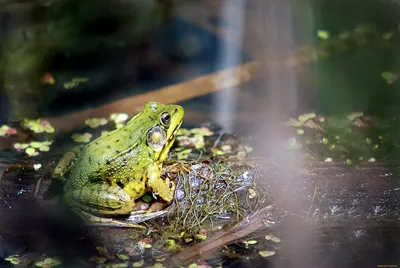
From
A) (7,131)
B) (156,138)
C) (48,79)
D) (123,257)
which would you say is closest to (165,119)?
(156,138)

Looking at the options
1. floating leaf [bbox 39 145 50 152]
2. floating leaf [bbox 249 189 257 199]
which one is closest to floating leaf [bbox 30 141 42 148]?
floating leaf [bbox 39 145 50 152]

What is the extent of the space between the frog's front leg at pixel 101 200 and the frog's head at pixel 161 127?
48 centimetres

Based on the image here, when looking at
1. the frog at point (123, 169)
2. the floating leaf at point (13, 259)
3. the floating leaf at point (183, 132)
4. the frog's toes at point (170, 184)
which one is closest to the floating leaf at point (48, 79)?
the floating leaf at point (183, 132)

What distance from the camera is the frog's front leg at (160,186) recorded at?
4344 mm

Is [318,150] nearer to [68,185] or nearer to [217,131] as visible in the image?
[217,131]

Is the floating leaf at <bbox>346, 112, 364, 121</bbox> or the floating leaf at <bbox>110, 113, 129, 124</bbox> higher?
the floating leaf at <bbox>110, 113, 129, 124</bbox>

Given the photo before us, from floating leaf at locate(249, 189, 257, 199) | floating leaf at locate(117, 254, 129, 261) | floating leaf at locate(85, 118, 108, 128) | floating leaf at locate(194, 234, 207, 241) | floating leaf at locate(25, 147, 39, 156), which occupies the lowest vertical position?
floating leaf at locate(117, 254, 129, 261)

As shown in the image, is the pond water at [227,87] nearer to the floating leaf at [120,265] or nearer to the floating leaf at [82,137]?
the floating leaf at [82,137]

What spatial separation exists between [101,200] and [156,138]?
70cm

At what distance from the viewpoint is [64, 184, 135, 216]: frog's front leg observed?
4.22 metres

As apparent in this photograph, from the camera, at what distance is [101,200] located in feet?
13.8

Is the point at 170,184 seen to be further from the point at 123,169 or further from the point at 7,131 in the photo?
the point at 7,131

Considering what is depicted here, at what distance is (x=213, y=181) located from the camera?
4441 millimetres

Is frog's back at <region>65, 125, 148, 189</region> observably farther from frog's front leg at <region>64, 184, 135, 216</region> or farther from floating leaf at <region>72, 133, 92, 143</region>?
floating leaf at <region>72, 133, 92, 143</region>
